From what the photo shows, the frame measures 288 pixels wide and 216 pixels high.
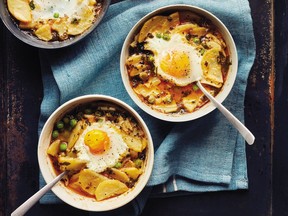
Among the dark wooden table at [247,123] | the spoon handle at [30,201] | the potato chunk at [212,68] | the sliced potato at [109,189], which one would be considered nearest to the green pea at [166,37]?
the potato chunk at [212,68]

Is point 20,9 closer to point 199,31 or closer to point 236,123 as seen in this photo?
point 199,31

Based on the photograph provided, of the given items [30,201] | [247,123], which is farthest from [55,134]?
[247,123]

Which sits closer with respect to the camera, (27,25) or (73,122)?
(73,122)

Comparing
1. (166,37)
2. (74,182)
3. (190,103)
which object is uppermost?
(166,37)

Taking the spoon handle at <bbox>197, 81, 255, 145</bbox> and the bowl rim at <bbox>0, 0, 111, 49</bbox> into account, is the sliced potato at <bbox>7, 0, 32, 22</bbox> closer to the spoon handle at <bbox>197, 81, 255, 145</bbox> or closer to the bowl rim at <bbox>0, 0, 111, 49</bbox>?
the bowl rim at <bbox>0, 0, 111, 49</bbox>

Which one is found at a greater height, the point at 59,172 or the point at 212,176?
the point at 59,172

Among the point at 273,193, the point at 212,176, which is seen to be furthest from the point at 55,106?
the point at 273,193

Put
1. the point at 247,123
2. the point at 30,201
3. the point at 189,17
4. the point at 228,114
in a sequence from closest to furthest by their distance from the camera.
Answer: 1. the point at 30,201
2. the point at 228,114
3. the point at 189,17
4. the point at 247,123

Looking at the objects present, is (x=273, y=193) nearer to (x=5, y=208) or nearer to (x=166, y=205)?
(x=166, y=205)
